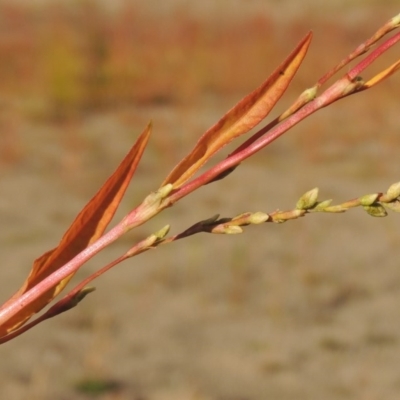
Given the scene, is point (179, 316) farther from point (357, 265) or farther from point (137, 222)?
point (137, 222)

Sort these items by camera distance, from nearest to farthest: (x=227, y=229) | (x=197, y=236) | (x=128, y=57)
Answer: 1. (x=227, y=229)
2. (x=197, y=236)
3. (x=128, y=57)

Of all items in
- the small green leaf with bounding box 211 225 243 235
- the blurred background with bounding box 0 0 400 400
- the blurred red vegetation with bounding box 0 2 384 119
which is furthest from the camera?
the blurred red vegetation with bounding box 0 2 384 119

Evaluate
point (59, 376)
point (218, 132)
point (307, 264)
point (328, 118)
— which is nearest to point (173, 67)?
point (328, 118)

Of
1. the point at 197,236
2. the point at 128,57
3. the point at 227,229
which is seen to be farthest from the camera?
the point at 128,57

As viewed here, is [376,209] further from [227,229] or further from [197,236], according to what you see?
[197,236]

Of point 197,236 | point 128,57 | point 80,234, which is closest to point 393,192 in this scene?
point 80,234

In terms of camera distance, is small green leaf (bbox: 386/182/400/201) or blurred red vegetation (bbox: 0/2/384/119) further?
blurred red vegetation (bbox: 0/2/384/119)

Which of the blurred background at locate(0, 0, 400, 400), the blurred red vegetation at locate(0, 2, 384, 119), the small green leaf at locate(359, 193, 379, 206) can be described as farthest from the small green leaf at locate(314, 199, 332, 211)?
the blurred red vegetation at locate(0, 2, 384, 119)

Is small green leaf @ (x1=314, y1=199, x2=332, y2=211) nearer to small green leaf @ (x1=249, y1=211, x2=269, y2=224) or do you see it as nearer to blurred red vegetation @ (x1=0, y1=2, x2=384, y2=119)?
small green leaf @ (x1=249, y1=211, x2=269, y2=224)

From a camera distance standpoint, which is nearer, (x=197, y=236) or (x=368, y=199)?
(x=368, y=199)
